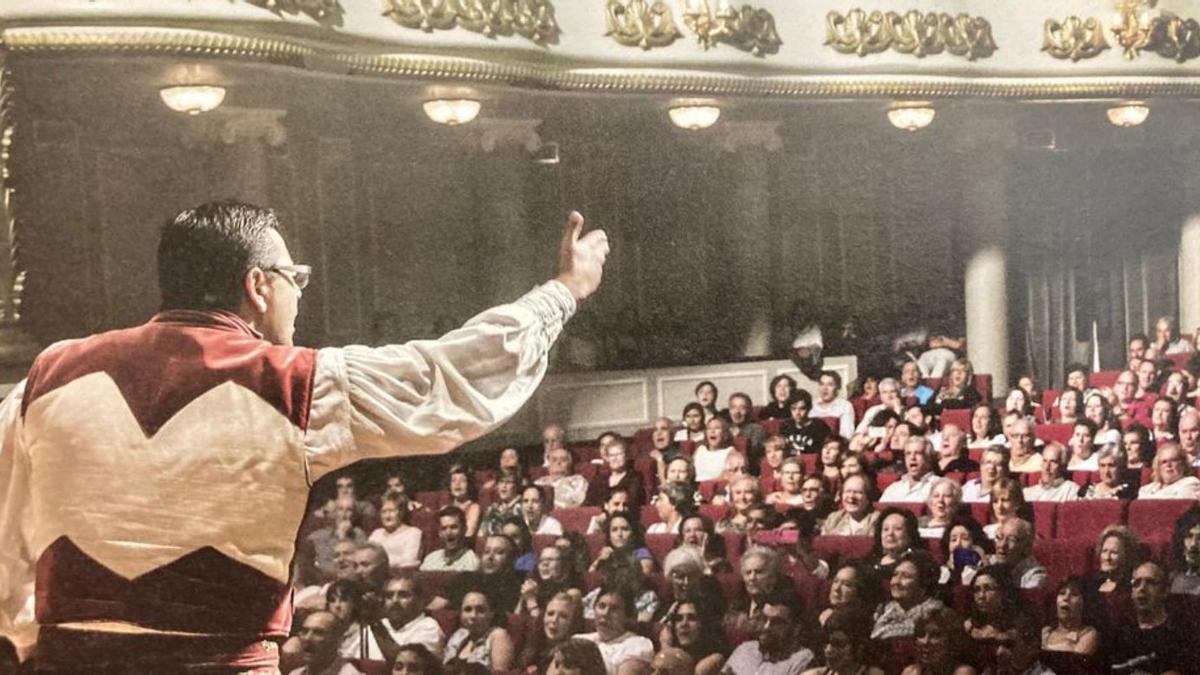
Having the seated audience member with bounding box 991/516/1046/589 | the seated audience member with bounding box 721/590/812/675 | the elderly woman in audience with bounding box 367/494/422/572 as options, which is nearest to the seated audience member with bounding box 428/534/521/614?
the elderly woman in audience with bounding box 367/494/422/572

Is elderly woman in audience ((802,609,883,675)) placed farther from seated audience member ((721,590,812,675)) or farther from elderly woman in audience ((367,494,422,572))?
elderly woman in audience ((367,494,422,572))

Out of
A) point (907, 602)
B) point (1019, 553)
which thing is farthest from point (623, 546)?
point (1019, 553)

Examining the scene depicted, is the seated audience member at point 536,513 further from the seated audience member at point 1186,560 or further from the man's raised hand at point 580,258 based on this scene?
the seated audience member at point 1186,560

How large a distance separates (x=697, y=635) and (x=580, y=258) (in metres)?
1.33

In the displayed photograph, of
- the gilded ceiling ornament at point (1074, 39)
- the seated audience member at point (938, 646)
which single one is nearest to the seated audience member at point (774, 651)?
the seated audience member at point (938, 646)

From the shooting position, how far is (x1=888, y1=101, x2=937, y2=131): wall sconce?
17.3 ft

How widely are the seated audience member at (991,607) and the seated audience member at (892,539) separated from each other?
9.6 inches

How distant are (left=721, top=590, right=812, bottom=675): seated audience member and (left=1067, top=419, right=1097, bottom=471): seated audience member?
1274mm

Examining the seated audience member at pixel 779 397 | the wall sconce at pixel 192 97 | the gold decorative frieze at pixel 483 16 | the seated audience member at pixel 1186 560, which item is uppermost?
the gold decorative frieze at pixel 483 16

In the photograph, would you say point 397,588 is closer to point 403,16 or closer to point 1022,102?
point 403,16

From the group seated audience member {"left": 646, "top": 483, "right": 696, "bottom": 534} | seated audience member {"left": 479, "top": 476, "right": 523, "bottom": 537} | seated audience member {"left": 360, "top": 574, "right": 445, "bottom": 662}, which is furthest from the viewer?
seated audience member {"left": 646, "top": 483, "right": 696, "bottom": 534}

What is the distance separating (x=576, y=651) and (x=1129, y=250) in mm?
2388

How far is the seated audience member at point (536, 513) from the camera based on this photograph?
4664 mm

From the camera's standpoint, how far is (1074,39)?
5336 millimetres
